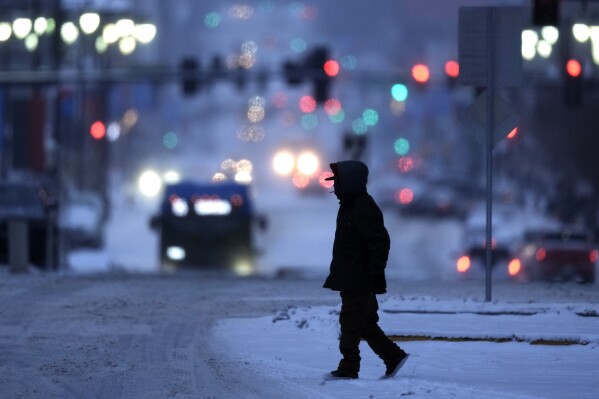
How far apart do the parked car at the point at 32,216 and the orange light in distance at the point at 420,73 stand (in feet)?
50.7

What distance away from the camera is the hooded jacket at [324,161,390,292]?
404 inches

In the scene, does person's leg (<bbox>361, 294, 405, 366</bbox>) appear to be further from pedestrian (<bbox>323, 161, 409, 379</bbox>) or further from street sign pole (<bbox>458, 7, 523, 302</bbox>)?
street sign pole (<bbox>458, 7, 523, 302</bbox>)

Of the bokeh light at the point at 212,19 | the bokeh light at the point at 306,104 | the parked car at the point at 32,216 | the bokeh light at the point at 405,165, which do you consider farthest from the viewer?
the bokeh light at the point at 212,19

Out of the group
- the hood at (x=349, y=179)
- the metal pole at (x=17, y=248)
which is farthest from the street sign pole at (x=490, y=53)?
the metal pole at (x=17, y=248)

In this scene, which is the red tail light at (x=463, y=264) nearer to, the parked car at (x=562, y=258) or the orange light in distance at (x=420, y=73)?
the parked car at (x=562, y=258)

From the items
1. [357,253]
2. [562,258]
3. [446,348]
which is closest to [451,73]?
[562,258]

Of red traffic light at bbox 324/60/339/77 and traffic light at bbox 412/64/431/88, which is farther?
traffic light at bbox 412/64/431/88

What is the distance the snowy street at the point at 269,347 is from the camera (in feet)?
35.0

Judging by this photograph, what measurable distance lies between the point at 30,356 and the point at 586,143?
44833mm

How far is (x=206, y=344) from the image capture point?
43.9ft

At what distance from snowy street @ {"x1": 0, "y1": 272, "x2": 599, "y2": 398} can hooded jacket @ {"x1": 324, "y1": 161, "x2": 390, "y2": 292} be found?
0.81m

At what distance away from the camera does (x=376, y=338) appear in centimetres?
1071

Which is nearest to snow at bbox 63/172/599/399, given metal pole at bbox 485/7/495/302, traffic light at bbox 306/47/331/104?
metal pole at bbox 485/7/495/302

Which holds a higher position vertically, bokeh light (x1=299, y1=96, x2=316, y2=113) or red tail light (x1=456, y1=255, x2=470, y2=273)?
bokeh light (x1=299, y1=96, x2=316, y2=113)
